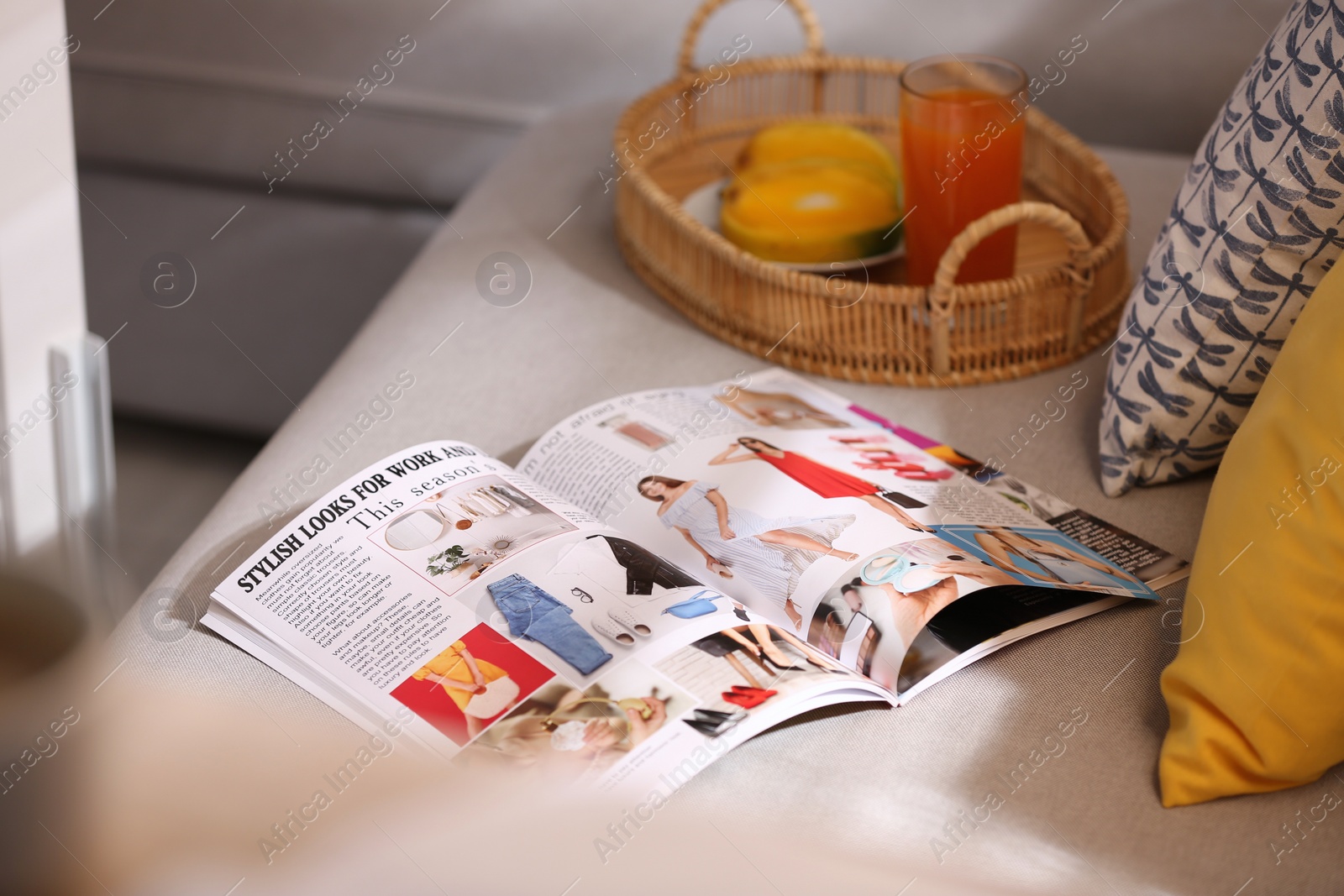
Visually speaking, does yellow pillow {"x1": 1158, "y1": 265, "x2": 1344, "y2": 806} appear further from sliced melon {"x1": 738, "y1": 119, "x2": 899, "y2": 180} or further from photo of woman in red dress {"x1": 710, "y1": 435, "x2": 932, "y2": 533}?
sliced melon {"x1": 738, "y1": 119, "x2": 899, "y2": 180}

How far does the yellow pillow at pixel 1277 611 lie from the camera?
494 millimetres

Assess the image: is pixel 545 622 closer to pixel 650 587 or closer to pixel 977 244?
pixel 650 587

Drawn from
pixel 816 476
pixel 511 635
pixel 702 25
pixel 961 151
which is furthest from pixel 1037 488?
pixel 702 25

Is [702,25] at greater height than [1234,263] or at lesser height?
greater

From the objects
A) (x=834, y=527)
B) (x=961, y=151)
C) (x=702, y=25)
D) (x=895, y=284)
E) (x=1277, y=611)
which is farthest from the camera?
(x=702, y=25)

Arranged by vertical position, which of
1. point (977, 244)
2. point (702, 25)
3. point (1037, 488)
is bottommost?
point (1037, 488)

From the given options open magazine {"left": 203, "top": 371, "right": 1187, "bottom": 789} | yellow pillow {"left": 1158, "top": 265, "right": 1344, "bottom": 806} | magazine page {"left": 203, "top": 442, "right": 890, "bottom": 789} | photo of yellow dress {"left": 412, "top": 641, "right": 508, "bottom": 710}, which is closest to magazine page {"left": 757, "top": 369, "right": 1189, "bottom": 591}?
open magazine {"left": 203, "top": 371, "right": 1187, "bottom": 789}

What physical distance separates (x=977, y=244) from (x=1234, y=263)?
227 mm

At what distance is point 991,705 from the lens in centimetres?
58

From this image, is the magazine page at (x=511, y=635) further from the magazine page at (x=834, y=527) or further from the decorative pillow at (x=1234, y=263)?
the decorative pillow at (x=1234, y=263)

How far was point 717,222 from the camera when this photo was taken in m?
1.00

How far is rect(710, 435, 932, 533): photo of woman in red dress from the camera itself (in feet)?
2.19

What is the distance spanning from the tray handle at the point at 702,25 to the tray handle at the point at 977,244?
1.29ft

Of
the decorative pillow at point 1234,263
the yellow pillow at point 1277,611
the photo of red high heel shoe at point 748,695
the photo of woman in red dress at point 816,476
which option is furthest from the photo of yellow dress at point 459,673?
the decorative pillow at point 1234,263
